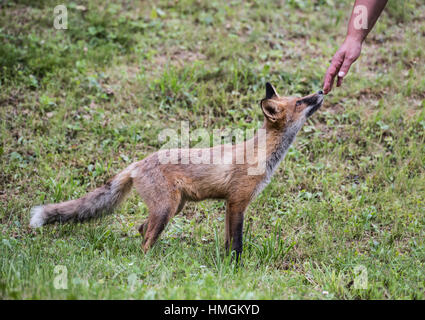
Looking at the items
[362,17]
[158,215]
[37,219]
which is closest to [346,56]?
[362,17]

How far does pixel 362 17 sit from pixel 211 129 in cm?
382

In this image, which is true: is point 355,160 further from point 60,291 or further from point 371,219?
point 60,291

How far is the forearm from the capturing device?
5.00m

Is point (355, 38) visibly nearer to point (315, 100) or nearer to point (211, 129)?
point (315, 100)

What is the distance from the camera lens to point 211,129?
819 centimetres

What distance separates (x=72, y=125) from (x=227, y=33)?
14.6 ft

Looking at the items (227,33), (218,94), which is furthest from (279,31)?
(218,94)

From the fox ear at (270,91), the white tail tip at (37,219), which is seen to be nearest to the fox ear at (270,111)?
the fox ear at (270,91)

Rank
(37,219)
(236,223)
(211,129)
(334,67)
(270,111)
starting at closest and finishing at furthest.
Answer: (334,67), (37,219), (236,223), (270,111), (211,129)

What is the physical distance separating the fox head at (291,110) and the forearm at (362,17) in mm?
943

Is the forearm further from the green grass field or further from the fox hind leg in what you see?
the fox hind leg

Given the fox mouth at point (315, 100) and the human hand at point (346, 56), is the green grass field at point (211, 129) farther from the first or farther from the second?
the human hand at point (346, 56)

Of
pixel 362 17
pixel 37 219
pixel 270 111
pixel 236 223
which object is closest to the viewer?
pixel 362 17

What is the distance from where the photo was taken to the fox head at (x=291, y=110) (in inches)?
226
